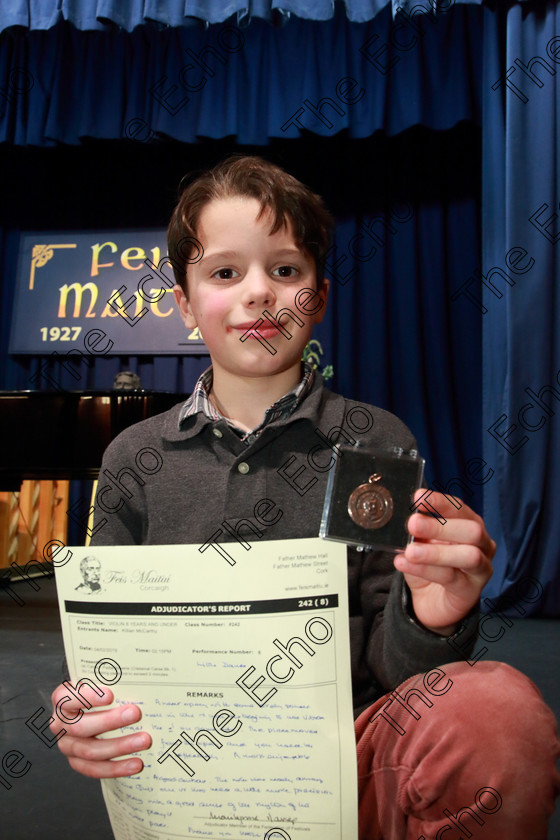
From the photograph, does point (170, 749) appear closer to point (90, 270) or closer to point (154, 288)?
point (154, 288)

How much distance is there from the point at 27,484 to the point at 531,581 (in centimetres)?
262

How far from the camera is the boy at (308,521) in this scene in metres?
0.55

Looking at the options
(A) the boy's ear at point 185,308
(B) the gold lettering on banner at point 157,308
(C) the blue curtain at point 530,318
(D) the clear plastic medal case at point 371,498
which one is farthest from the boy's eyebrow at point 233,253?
(B) the gold lettering on banner at point 157,308

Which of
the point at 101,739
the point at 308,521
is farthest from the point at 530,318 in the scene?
the point at 101,739

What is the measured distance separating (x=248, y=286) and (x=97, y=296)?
10.6 ft

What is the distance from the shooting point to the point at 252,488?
30.9 inches

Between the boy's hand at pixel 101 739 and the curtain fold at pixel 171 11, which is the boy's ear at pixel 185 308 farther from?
the curtain fold at pixel 171 11

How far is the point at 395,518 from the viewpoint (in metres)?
0.52

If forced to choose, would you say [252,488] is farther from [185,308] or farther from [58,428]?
[58,428]

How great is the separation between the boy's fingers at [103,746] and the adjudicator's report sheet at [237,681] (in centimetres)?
1

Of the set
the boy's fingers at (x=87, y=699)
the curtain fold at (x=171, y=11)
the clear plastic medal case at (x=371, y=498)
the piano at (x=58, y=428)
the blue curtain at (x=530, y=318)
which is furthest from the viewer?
the curtain fold at (x=171, y=11)

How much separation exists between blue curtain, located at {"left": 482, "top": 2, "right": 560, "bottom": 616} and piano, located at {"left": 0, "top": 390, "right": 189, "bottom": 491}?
4.92 ft

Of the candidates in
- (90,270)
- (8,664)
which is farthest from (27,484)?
(8,664)

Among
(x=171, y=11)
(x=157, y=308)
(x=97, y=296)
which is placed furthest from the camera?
(x=97, y=296)
